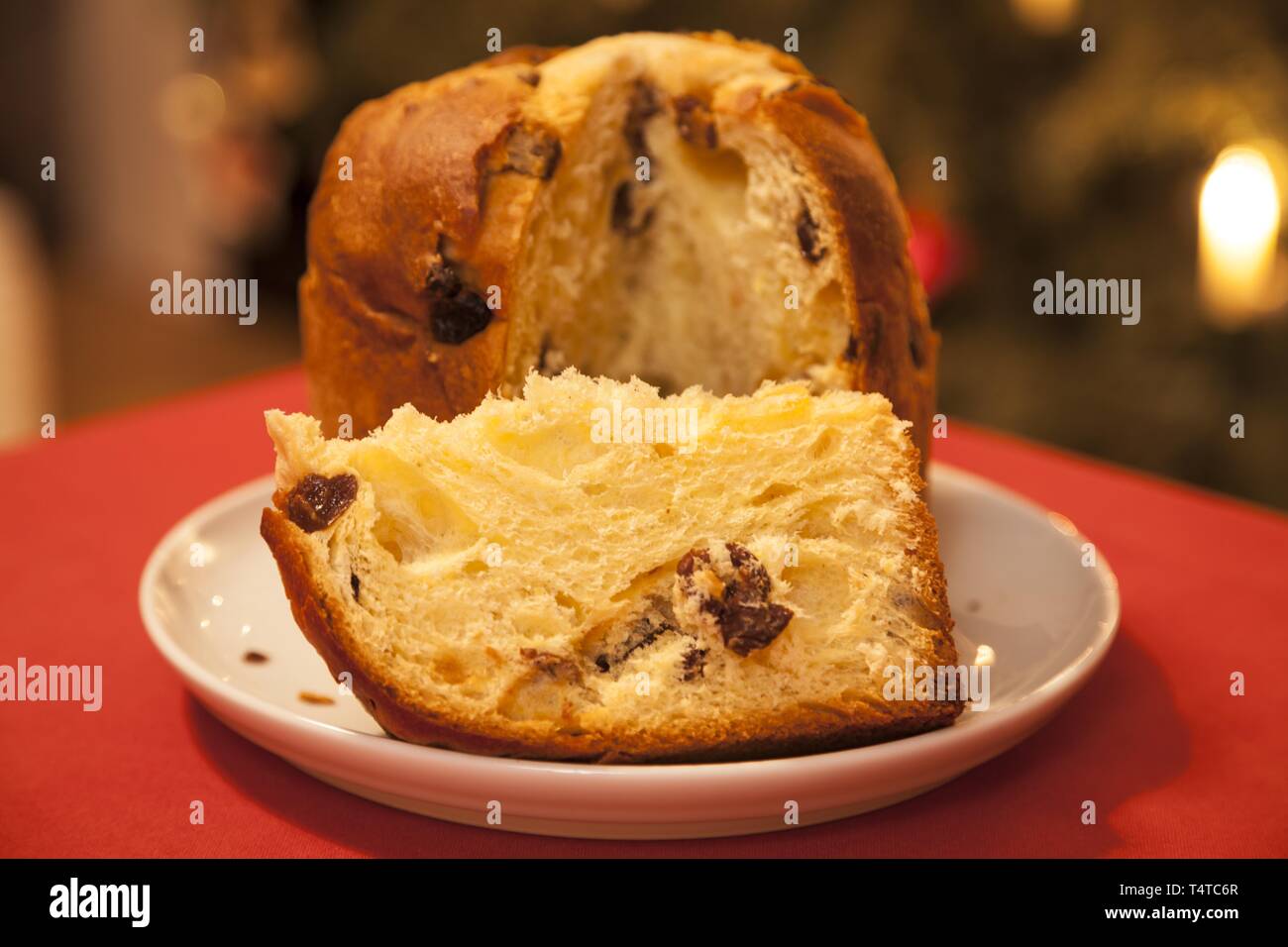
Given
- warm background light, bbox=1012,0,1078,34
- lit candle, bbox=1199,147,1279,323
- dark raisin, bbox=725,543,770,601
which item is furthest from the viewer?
warm background light, bbox=1012,0,1078,34

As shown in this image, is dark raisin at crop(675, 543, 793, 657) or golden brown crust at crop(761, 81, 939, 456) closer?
dark raisin at crop(675, 543, 793, 657)

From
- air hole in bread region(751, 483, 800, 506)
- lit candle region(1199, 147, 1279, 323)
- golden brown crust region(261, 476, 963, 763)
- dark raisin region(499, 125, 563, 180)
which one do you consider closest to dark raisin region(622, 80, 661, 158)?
dark raisin region(499, 125, 563, 180)

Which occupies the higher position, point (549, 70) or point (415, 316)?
point (549, 70)

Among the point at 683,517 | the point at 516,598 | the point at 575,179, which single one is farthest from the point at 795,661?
the point at 575,179

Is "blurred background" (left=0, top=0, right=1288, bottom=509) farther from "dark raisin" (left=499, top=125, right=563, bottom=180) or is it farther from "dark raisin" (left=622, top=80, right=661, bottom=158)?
"dark raisin" (left=499, top=125, right=563, bottom=180)

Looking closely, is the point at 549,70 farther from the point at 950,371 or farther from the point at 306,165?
the point at 306,165

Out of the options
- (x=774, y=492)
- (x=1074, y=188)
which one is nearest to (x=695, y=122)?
(x=774, y=492)

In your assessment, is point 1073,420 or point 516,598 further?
point 1073,420
